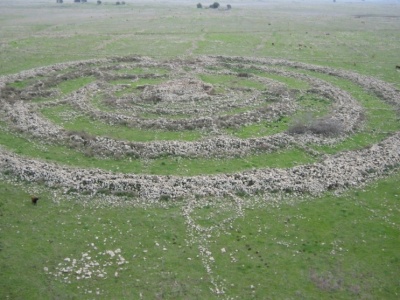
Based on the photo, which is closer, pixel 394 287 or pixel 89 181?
pixel 394 287

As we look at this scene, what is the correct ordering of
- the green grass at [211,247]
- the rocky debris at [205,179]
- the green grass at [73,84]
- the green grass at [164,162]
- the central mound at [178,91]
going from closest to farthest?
the green grass at [211,247] < the rocky debris at [205,179] < the green grass at [164,162] < the central mound at [178,91] < the green grass at [73,84]

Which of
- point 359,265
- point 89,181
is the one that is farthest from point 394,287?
point 89,181

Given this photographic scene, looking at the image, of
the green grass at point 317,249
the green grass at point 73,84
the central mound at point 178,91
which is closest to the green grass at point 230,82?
the central mound at point 178,91

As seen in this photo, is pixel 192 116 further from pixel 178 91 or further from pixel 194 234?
pixel 194 234

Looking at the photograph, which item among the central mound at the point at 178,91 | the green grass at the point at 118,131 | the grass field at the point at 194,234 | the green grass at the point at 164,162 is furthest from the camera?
the central mound at the point at 178,91

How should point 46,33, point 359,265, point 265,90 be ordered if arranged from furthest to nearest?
point 46,33
point 265,90
point 359,265

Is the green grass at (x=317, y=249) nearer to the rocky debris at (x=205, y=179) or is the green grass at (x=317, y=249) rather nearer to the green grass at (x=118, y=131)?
the rocky debris at (x=205, y=179)

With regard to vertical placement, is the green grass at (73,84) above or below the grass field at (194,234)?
above

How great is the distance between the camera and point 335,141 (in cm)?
4212

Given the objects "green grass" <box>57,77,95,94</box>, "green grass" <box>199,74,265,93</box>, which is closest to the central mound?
"green grass" <box>199,74,265,93</box>

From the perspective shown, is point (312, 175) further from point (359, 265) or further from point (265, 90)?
point (265, 90)

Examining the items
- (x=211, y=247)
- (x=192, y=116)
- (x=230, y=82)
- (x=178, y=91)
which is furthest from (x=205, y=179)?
(x=230, y=82)

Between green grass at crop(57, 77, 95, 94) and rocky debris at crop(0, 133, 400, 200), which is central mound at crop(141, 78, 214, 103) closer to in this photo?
green grass at crop(57, 77, 95, 94)

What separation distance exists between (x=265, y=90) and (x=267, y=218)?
3175 cm
